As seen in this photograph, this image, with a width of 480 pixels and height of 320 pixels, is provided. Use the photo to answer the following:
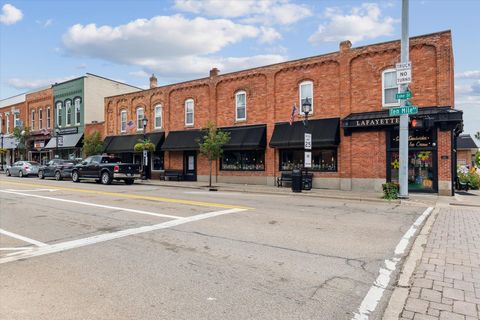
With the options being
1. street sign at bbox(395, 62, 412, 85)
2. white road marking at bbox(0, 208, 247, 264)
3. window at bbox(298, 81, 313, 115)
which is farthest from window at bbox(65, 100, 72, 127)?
street sign at bbox(395, 62, 412, 85)

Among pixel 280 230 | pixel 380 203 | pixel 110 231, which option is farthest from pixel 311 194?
pixel 110 231

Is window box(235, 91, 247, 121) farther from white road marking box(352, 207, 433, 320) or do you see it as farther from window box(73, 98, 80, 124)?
window box(73, 98, 80, 124)

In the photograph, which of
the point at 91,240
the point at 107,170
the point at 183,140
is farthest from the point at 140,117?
the point at 91,240

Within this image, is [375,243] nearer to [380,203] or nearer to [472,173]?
Result: [380,203]

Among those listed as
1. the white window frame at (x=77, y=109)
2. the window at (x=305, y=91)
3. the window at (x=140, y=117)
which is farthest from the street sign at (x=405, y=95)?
the white window frame at (x=77, y=109)

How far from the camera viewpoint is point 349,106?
60.8 feet

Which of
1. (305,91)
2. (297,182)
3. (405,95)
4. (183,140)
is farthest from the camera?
(183,140)

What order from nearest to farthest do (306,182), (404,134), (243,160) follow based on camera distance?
(404,134), (306,182), (243,160)

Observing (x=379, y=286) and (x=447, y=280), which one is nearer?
(x=379, y=286)

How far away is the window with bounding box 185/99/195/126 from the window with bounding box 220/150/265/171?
4.19 metres

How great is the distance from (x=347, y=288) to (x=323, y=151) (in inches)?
619

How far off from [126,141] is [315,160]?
1655 cm

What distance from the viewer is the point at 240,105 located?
22984mm

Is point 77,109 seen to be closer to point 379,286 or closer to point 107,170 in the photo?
point 107,170
